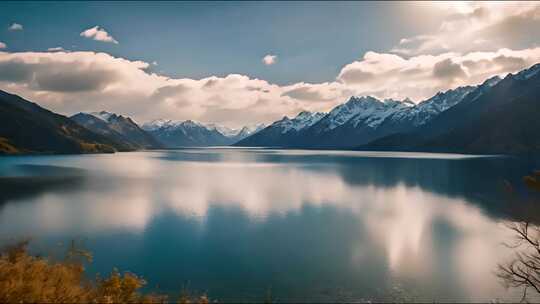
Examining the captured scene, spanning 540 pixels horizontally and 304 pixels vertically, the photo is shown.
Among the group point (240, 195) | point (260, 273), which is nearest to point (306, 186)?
point (240, 195)

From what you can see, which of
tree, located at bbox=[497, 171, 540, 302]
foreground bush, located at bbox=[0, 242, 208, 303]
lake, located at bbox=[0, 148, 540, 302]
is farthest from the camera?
lake, located at bbox=[0, 148, 540, 302]

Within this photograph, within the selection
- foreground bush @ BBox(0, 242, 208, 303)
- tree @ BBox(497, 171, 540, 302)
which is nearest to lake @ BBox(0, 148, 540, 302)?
tree @ BBox(497, 171, 540, 302)

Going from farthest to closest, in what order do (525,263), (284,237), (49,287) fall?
(284,237) < (525,263) < (49,287)

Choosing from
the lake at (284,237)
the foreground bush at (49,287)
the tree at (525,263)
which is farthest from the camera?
the lake at (284,237)

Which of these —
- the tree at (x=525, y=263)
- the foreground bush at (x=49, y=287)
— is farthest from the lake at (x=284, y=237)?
the foreground bush at (x=49, y=287)

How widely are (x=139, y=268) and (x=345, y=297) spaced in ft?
64.1

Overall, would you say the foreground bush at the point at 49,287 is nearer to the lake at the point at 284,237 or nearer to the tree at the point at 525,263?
the lake at the point at 284,237

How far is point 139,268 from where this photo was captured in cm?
3481

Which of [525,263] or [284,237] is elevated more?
[525,263]

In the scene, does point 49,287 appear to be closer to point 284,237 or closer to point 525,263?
point 525,263

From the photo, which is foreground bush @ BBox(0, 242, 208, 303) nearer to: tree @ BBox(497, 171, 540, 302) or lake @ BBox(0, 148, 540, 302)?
lake @ BBox(0, 148, 540, 302)

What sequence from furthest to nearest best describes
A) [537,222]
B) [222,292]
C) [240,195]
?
[240,195]
[537,222]
[222,292]

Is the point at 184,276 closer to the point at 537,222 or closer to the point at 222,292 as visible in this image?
the point at 222,292

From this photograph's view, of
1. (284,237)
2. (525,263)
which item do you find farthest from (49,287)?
(284,237)
